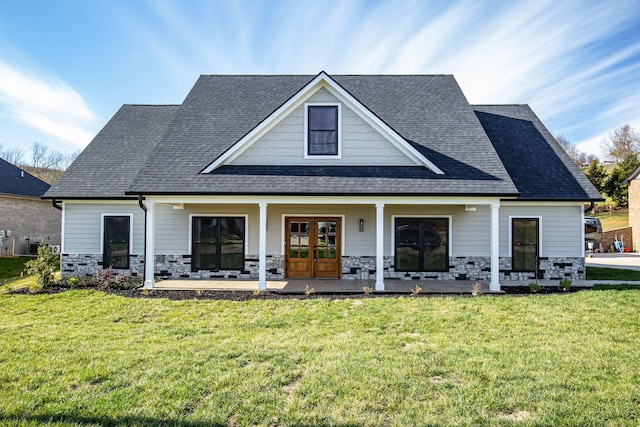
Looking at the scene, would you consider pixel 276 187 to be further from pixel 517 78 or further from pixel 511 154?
pixel 517 78

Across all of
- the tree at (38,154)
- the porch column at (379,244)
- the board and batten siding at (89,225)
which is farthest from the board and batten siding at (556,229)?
the tree at (38,154)

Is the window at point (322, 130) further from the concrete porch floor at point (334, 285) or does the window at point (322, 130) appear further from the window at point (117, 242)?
the window at point (117, 242)

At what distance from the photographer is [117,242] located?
12.0 meters

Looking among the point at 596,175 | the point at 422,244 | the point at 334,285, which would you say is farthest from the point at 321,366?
the point at 596,175

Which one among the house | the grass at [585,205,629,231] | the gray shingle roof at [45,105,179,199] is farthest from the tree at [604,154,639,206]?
the gray shingle roof at [45,105,179,199]

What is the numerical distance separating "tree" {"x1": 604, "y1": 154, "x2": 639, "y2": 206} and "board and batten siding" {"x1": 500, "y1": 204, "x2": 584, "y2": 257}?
100ft

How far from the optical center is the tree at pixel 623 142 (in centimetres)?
4484

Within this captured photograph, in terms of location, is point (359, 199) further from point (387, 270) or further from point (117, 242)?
point (117, 242)

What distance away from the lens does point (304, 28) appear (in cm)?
1207

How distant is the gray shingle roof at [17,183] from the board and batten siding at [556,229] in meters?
24.9

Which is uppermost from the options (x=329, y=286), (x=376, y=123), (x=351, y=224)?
(x=376, y=123)

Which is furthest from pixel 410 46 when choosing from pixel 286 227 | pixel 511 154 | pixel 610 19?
pixel 286 227

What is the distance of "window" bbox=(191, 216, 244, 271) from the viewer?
11.9 m

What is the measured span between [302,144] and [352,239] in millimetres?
3433
